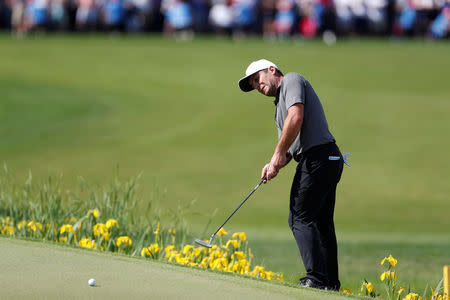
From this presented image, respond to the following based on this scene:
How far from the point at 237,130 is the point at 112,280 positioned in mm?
14929

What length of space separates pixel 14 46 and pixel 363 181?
53.4 ft

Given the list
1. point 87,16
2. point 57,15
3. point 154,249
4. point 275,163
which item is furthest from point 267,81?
point 57,15

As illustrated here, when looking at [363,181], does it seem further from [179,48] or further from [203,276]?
[179,48]

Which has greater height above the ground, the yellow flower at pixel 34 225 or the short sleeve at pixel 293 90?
the short sleeve at pixel 293 90

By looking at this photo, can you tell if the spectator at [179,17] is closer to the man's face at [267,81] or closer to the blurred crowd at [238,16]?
the blurred crowd at [238,16]

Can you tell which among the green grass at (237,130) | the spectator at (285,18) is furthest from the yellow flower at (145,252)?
the spectator at (285,18)

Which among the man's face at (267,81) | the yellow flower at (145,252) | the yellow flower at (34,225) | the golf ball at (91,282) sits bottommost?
the yellow flower at (145,252)

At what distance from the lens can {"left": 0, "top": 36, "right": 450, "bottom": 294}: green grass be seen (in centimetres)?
1428

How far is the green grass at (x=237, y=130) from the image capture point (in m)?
14.3

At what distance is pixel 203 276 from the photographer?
6090 millimetres

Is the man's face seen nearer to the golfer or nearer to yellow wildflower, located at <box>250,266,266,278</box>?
the golfer

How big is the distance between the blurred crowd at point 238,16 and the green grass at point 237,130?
2249 millimetres

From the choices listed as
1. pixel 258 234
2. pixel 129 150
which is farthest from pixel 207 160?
pixel 258 234

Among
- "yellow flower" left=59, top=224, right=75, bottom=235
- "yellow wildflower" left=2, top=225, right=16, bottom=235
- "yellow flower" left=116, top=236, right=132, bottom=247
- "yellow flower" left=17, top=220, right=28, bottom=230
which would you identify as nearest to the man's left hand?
"yellow flower" left=116, top=236, right=132, bottom=247
